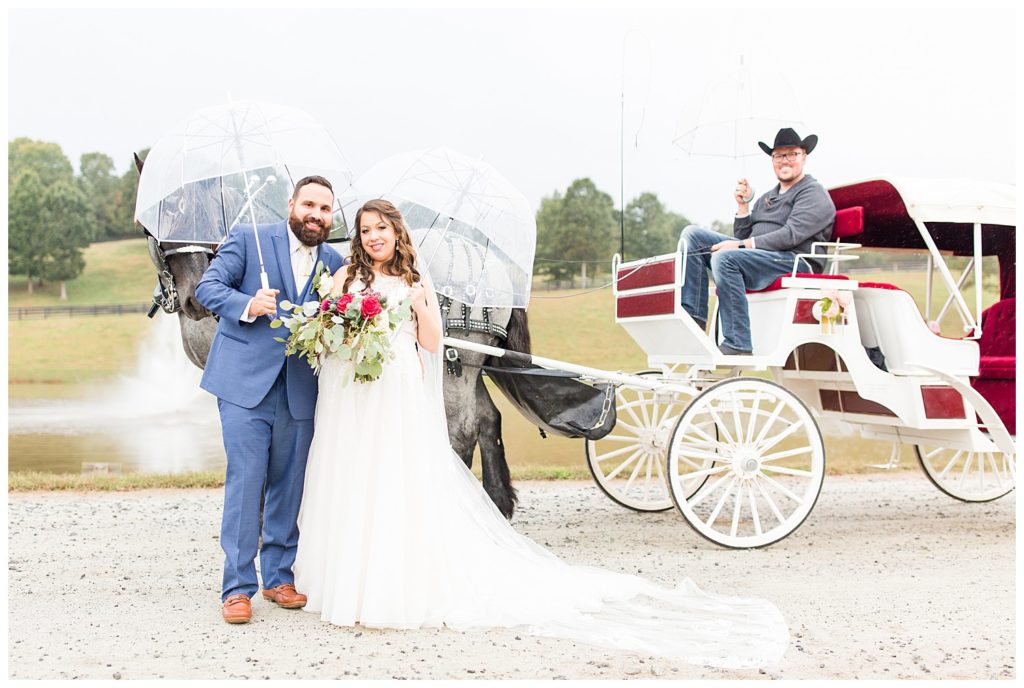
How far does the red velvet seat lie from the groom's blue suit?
166 inches

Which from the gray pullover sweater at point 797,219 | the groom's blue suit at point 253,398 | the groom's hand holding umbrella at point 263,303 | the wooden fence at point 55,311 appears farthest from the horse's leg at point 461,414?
the wooden fence at point 55,311

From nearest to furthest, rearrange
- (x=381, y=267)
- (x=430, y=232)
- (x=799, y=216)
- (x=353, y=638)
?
(x=353, y=638) → (x=381, y=267) → (x=430, y=232) → (x=799, y=216)

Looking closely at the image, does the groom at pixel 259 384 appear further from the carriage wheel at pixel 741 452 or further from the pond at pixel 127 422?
the pond at pixel 127 422

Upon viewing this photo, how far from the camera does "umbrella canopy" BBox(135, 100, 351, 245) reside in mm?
4168

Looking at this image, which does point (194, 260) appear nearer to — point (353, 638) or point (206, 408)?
point (353, 638)

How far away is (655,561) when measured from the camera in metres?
5.12

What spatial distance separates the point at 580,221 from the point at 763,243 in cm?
1043

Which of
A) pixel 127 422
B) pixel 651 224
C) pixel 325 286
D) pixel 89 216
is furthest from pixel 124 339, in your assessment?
pixel 325 286

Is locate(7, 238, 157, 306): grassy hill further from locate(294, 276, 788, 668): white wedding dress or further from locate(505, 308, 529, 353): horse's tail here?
locate(294, 276, 788, 668): white wedding dress

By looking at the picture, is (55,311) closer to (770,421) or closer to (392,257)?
(392,257)

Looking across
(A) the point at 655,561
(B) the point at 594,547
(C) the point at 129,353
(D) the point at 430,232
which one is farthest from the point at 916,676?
(C) the point at 129,353

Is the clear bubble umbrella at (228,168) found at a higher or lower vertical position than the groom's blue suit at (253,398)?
higher

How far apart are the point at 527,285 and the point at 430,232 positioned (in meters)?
0.55

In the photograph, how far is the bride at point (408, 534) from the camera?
150 inches
